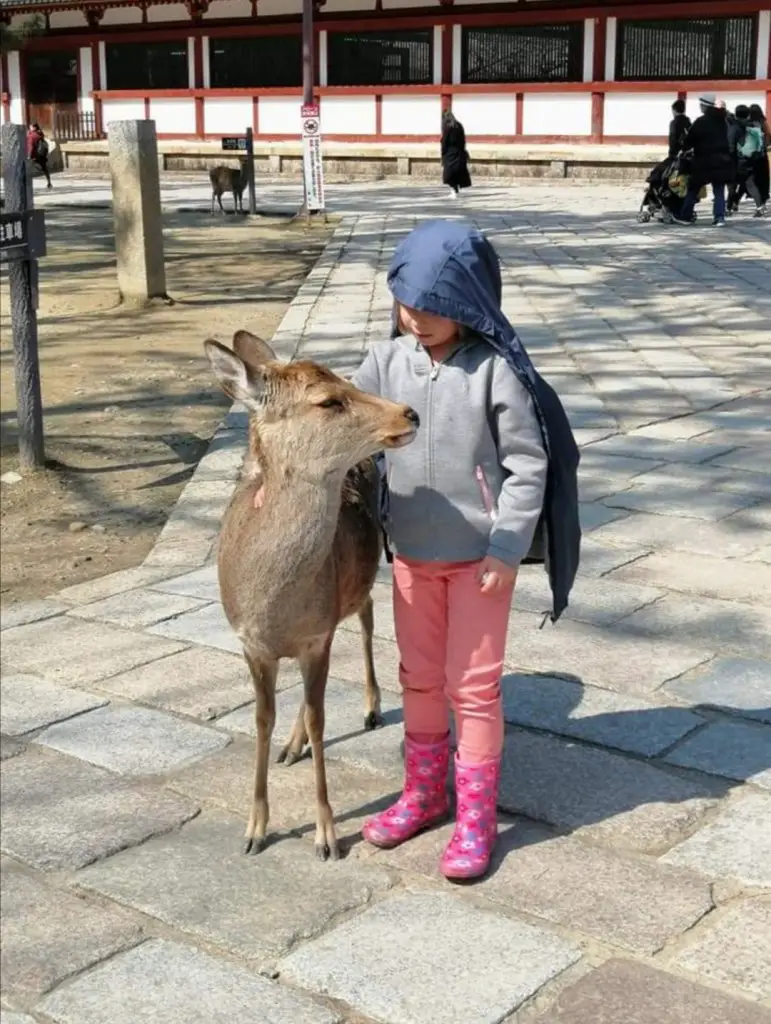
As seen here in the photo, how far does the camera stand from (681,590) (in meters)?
4.67

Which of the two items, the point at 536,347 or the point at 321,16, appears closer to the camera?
the point at 536,347

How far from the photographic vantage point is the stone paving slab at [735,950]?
2506mm

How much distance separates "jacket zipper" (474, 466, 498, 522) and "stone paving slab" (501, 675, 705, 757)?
913mm

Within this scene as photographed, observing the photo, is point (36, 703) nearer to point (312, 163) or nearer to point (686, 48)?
point (312, 163)

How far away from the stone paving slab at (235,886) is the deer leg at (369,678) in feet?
1.97

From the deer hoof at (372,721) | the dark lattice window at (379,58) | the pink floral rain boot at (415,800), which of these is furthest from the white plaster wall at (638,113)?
the pink floral rain boot at (415,800)

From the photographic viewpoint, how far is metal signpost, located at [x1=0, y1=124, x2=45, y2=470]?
6.58 m

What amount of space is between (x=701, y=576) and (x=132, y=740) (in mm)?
2151

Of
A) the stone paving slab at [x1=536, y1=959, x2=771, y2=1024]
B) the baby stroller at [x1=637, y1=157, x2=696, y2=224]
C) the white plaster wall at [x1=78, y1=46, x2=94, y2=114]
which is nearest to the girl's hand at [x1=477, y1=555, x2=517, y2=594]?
the stone paving slab at [x1=536, y1=959, x2=771, y2=1024]

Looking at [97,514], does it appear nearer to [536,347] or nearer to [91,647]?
[91,647]

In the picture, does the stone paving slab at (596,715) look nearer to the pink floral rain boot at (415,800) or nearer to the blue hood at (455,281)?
the pink floral rain boot at (415,800)

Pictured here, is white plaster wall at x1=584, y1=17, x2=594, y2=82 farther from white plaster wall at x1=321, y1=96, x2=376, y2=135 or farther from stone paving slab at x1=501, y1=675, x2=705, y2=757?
stone paving slab at x1=501, y1=675, x2=705, y2=757

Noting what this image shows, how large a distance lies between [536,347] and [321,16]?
2279 centimetres

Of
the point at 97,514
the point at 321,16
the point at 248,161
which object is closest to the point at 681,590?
the point at 97,514
